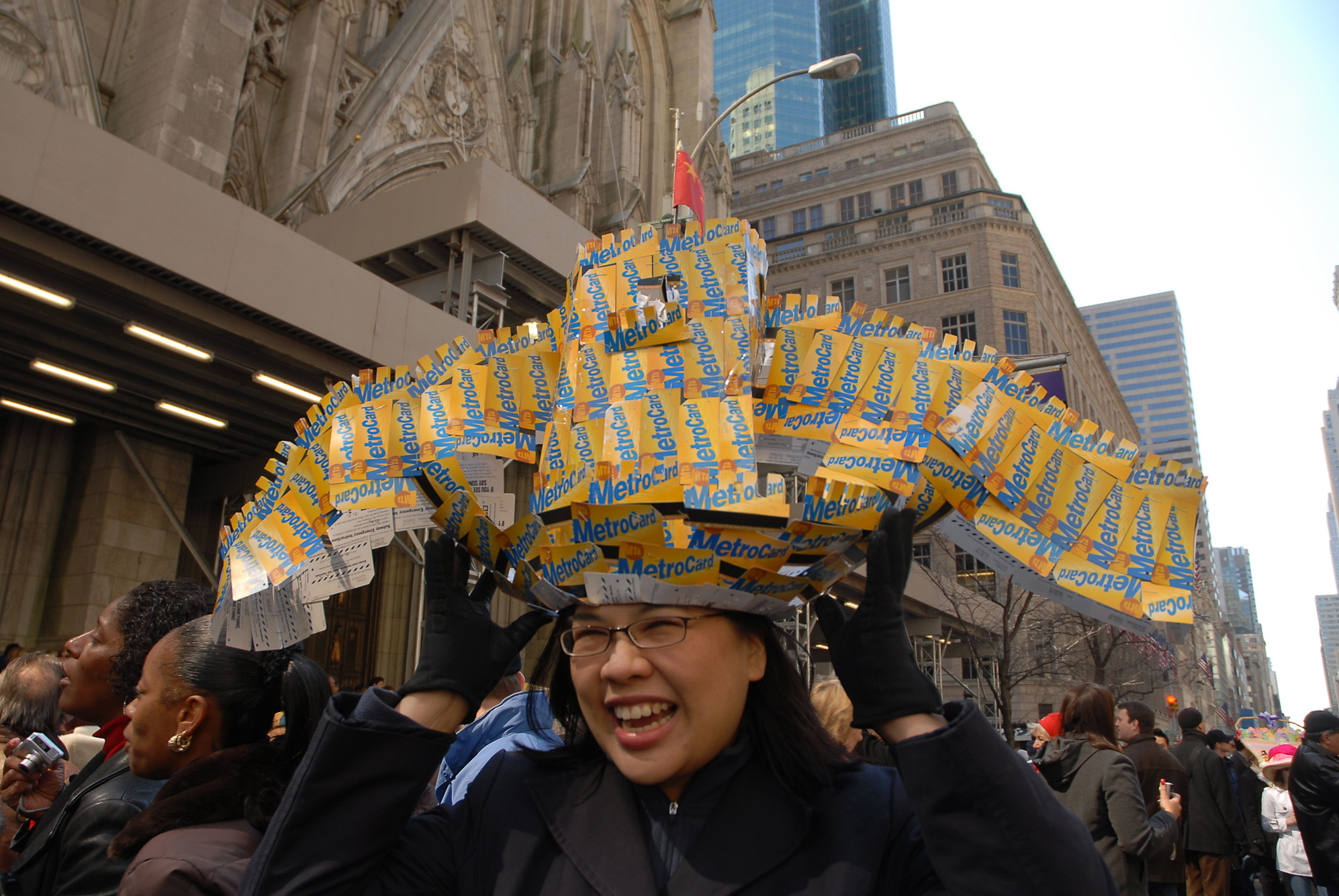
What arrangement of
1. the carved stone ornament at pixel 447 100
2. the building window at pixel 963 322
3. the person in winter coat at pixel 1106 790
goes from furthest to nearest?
the building window at pixel 963 322 < the carved stone ornament at pixel 447 100 < the person in winter coat at pixel 1106 790

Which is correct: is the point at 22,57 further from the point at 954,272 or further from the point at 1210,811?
the point at 954,272

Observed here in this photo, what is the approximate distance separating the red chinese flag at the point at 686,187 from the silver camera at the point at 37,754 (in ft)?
16.3

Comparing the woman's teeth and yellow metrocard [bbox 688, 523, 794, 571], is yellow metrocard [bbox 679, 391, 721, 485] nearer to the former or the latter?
yellow metrocard [bbox 688, 523, 794, 571]

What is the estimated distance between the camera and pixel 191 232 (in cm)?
806

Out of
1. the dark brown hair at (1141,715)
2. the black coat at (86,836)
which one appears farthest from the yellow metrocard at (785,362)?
the dark brown hair at (1141,715)

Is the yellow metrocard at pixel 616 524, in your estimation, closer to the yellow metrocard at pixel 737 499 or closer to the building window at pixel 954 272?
the yellow metrocard at pixel 737 499

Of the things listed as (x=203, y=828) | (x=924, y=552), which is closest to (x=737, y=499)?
(x=203, y=828)

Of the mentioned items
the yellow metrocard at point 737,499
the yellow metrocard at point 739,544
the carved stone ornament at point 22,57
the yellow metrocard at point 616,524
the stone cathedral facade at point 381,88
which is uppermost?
the stone cathedral facade at point 381,88

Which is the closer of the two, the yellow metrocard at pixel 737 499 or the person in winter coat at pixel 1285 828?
the yellow metrocard at pixel 737 499

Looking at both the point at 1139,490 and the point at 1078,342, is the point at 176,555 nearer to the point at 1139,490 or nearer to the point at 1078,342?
the point at 1139,490

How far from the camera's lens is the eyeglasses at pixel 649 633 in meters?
1.72

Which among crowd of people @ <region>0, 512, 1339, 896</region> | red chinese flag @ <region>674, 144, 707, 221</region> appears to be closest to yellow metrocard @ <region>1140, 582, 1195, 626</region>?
crowd of people @ <region>0, 512, 1339, 896</region>

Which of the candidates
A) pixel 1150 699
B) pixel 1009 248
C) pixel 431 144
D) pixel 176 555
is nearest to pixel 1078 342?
pixel 1009 248

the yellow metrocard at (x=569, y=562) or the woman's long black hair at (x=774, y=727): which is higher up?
the yellow metrocard at (x=569, y=562)
